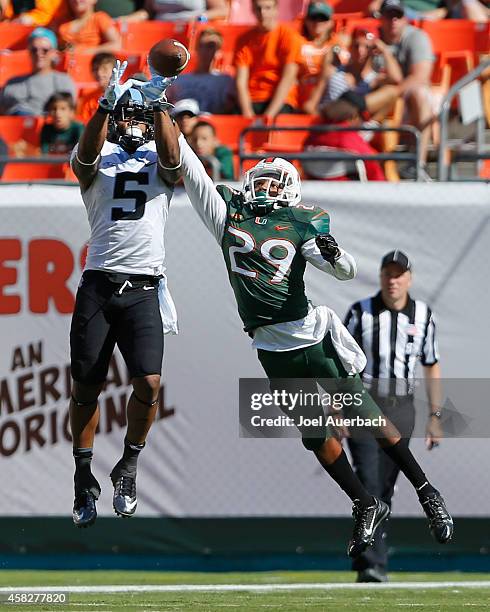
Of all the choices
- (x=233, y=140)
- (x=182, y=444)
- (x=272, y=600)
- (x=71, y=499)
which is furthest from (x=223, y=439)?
(x=233, y=140)

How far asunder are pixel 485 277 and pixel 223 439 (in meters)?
2.30

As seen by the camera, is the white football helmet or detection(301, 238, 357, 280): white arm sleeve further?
the white football helmet

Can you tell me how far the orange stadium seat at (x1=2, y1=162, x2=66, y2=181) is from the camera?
11422 mm

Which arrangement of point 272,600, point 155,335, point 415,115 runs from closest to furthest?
point 155,335, point 272,600, point 415,115

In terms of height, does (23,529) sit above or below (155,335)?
below

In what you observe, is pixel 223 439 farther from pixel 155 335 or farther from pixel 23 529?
pixel 155 335

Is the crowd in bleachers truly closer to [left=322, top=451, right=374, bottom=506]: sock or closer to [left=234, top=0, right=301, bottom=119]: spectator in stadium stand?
[left=234, top=0, right=301, bottom=119]: spectator in stadium stand

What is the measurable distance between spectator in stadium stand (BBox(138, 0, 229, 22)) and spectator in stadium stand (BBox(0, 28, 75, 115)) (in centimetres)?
146

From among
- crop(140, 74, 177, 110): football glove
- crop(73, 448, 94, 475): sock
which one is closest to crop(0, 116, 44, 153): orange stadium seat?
crop(73, 448, 94, 475): sock

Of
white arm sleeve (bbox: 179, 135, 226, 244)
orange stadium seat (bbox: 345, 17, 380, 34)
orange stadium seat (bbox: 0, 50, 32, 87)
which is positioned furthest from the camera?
orange stadium seat (bbox: 0, 50, 32, 87)

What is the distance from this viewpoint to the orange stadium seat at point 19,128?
11773 mm

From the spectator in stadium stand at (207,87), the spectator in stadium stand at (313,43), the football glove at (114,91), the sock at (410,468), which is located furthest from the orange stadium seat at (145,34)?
the sock at (410,468)

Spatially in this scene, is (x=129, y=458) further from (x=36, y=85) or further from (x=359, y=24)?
(x=359, y=24)

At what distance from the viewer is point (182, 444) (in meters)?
10.4
